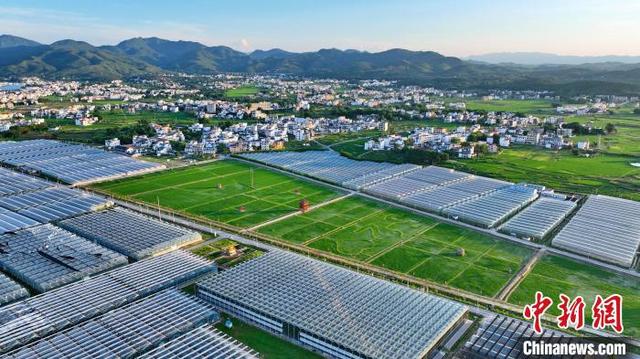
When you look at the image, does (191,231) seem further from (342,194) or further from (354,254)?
(342,194)

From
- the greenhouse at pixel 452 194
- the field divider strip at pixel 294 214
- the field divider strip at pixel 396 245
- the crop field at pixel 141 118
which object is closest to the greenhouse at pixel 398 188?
the greenhouse at pixel 452 194

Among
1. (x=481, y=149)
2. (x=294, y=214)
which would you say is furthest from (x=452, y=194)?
(x=481, y=149)

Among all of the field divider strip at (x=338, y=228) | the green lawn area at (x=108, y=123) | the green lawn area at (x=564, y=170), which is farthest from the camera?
the green lawn area at (x=108, y=123)

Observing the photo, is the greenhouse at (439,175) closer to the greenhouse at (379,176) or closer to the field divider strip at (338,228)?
the greenhouse at (379,176)

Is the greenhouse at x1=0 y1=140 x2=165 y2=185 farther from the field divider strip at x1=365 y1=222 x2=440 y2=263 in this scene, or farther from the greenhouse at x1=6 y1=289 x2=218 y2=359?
the field divider strip at x1=365 y1=222 x2=440 y2=263

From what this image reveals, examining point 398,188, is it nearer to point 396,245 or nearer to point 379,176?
point 379,176

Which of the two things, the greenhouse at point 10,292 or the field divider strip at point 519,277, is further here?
the field divider strip at point 519,277

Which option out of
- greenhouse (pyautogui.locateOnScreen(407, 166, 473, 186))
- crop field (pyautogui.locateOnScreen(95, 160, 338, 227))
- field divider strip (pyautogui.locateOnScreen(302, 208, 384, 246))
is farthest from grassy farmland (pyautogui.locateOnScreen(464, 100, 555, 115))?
field divider strip (pyautogui.locateOnScreen(302, 208, 384, 246))
